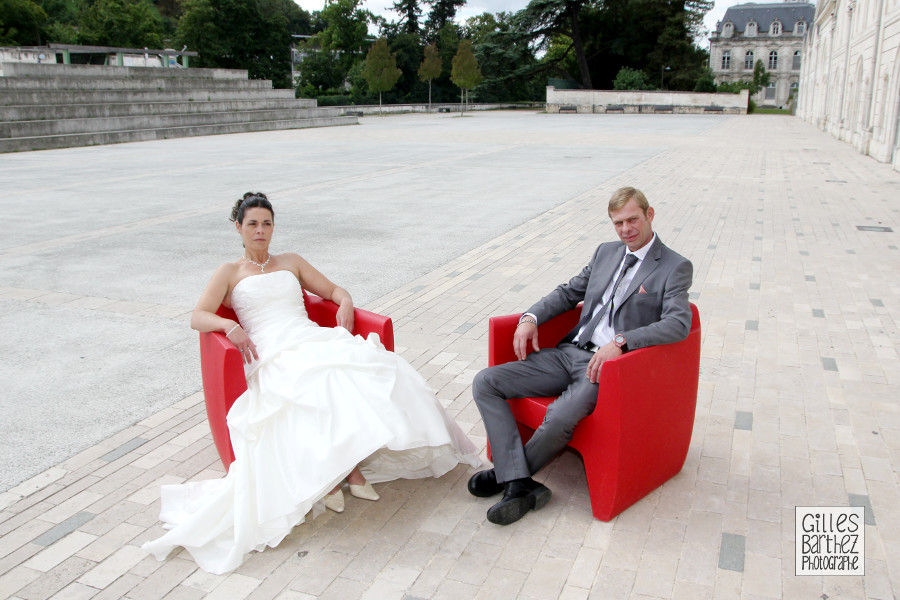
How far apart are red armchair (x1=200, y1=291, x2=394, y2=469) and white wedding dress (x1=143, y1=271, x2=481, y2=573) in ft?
0.33

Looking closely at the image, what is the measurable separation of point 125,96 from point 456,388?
29.1 m

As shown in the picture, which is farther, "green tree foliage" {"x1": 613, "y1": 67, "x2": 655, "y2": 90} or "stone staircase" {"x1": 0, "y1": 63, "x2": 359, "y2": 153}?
"green tree foliage" {"x1": 613, "y1": 67, "x2": 655, "y2": 90}

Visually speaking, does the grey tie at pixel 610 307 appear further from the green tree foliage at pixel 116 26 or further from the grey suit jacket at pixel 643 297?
the green tree foliage at pixel 116 26

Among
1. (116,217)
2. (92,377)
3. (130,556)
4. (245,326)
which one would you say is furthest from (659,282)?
(116,217)

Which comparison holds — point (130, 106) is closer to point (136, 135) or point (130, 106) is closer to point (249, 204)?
point (136, 135)

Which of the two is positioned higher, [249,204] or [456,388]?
[249,204]

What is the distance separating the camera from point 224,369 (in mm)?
3225

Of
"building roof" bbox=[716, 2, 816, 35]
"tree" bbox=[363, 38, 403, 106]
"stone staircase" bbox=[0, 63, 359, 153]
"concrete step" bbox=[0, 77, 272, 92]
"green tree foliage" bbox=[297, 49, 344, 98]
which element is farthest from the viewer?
"building roof" bbox=[716, 2, 816, 35]

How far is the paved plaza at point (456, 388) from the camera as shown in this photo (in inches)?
113

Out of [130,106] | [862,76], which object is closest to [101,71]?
[130,106]

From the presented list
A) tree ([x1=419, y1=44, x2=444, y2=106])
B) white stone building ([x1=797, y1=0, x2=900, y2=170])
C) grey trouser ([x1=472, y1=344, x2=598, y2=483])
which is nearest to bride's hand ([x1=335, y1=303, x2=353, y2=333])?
grey trouser ([x1=472, y1=344, x2=598, y2=483])

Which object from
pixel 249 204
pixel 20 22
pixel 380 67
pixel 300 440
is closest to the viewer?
pixel 300 440

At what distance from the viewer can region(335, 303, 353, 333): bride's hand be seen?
12.3 feet

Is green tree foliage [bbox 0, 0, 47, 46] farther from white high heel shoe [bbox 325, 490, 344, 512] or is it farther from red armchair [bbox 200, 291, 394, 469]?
white high heel shoe [bbox 325, 490, 344, 512]
